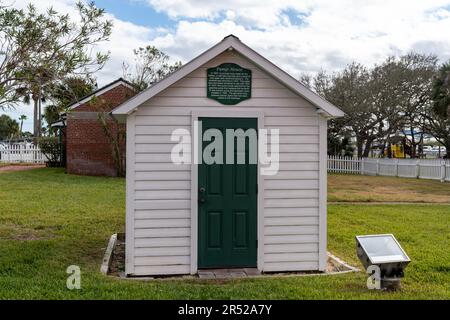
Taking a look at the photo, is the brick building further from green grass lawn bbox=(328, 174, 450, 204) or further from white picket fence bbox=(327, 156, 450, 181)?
white picket fence bbox=(327, 156, 450, 181)

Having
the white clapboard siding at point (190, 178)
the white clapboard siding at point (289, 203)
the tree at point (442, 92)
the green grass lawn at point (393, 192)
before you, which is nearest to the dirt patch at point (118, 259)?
the white clapboard siding at point (190, 178)

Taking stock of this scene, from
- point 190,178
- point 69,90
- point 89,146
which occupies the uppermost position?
point 69,90

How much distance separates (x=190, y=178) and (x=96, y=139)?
753 inches

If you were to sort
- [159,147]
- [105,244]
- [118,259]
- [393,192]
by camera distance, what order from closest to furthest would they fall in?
1. [159,147]
2. [118,259]
3. [105,244]
4. [393,192]

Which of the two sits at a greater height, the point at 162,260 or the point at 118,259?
the point at 162,260

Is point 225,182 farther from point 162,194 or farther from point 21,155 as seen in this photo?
point 21,155

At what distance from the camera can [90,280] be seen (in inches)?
260

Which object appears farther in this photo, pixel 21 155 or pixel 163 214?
pixel 21 155

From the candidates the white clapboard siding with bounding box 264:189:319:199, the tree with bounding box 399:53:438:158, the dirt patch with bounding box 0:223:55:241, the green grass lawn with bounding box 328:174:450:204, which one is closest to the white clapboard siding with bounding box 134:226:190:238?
the white clapboard siding with bounding box 264:189:319:199

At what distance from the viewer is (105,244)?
379 inches

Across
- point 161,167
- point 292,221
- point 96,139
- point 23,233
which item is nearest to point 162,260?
point 161,167
